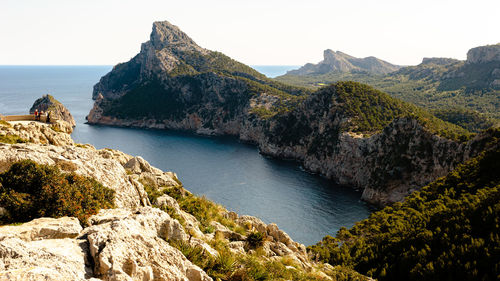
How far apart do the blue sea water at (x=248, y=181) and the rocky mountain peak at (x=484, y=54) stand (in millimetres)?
140777

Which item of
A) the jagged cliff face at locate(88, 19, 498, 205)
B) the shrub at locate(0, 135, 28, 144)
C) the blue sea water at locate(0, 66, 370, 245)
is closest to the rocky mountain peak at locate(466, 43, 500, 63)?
the jagged cliff face at locate(88, 19, 498, 205)

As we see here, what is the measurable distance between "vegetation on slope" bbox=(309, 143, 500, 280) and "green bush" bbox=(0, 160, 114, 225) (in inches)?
906

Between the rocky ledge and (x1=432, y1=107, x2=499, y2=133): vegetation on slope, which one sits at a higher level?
(x1=432, y1=107, x2=499, y2=133): vegetation on slope

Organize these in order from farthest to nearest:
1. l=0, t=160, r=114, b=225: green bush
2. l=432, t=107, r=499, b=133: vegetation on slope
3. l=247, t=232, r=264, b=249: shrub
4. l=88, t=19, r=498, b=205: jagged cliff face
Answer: l=432, t=107, r=499, b=133: vegetation on slope < l=88, t=19, r=498, b=205: jagged cliff face < l=247, t=232, r=264, b=249: shrub < l=0, t=160, r=114, b=225: green bush

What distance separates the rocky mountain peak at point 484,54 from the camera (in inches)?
6476

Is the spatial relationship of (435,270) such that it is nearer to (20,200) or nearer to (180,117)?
(20,200)

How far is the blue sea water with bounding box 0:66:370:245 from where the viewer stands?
211 feet

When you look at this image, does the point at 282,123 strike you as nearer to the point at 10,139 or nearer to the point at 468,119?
the point at 468,119

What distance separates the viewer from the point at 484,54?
170250 mm

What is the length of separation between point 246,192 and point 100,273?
230 feet

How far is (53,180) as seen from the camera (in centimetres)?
1365

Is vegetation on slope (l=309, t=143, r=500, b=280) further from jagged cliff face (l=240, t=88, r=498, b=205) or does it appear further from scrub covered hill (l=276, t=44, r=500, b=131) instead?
scrub covered hill (l=276, t=44, r=500, b=131)

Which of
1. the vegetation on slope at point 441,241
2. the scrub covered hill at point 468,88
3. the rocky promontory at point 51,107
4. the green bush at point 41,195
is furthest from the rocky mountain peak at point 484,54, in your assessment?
the rocky promontory at point 51,107

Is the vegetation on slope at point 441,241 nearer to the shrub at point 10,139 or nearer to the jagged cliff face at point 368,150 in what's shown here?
the jagged cliff face at point 368,150
